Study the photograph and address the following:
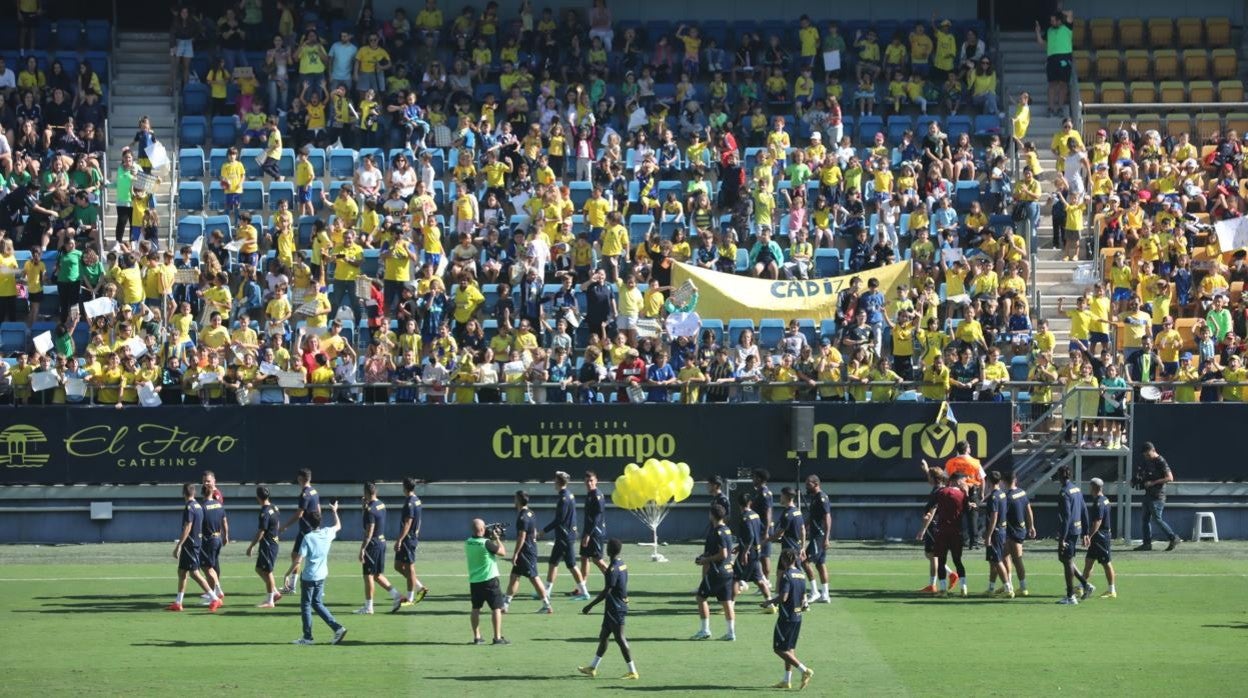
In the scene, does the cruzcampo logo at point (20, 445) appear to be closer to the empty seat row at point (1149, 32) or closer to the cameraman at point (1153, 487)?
the cameraman at point (1153, 487)

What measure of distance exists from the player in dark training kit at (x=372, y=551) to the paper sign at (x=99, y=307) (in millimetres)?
9238

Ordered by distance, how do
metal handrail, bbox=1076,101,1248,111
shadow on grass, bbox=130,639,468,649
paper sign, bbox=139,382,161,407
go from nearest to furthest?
shadow on grass, bbox=130,639,468,649
paper sign, bbox=139,382,161,407
metal handrail, bbox=1076,101,1248,111

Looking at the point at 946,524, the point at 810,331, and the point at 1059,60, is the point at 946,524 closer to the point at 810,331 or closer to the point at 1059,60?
the point at 810,331

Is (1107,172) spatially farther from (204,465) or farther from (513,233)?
(204,465)


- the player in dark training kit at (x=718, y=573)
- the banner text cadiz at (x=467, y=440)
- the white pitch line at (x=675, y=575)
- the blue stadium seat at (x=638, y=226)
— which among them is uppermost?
the blue stadium seat at (x=638, y=226)

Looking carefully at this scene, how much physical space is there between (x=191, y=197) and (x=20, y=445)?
7493 mm

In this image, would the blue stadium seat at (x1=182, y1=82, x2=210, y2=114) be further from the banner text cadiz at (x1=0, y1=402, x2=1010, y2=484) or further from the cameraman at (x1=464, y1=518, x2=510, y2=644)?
the cameraman at (x1=464, y1=518, x2=510, y2=644)

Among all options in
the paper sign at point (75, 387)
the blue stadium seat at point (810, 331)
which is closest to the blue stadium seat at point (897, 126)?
the blue stadium seat at point (810, 331)

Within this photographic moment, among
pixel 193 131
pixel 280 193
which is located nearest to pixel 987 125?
pixel 280 193

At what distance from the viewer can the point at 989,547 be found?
85.7 ft

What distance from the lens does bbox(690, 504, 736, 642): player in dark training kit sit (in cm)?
2294

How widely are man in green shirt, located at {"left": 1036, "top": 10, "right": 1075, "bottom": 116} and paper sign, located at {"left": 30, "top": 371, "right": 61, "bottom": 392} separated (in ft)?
64.8

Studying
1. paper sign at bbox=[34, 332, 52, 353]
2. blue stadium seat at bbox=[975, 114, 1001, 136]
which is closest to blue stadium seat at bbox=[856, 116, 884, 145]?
blue stadium seat at bbox=[975, 114, 1001, 136]

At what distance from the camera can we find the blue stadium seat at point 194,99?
3897 cm
